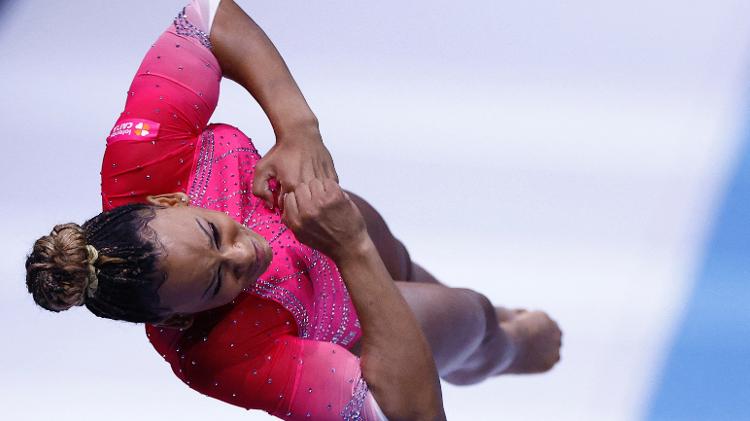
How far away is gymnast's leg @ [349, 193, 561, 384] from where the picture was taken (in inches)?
65.2

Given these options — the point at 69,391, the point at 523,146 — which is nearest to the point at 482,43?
the point at 523,146

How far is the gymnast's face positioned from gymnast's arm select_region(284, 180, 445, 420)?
74 millimetres

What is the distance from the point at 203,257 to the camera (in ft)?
3.80

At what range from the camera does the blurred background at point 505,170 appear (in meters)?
2.01

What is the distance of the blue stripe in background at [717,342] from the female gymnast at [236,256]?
0.78 meters

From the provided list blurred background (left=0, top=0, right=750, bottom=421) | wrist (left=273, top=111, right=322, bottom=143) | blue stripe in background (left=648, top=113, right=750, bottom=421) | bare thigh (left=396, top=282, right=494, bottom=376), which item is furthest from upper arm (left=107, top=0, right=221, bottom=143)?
blue stripe in background (left=648, top=113, right=750, bottom=421)

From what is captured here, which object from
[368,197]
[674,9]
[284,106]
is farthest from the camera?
[674,9]

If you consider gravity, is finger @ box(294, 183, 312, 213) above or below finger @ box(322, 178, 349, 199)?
below

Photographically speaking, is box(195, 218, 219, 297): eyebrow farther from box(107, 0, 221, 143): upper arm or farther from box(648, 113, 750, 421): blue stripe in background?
box(648, 113, 750, 421): blue stripe in background

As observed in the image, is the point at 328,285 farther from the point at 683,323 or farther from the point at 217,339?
the point at 683,323

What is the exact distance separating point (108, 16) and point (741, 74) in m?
1.61

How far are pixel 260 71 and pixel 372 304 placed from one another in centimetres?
41

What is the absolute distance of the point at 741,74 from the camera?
224 cm

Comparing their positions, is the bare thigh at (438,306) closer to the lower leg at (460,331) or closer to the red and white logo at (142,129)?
the lower leg at (460,331)
